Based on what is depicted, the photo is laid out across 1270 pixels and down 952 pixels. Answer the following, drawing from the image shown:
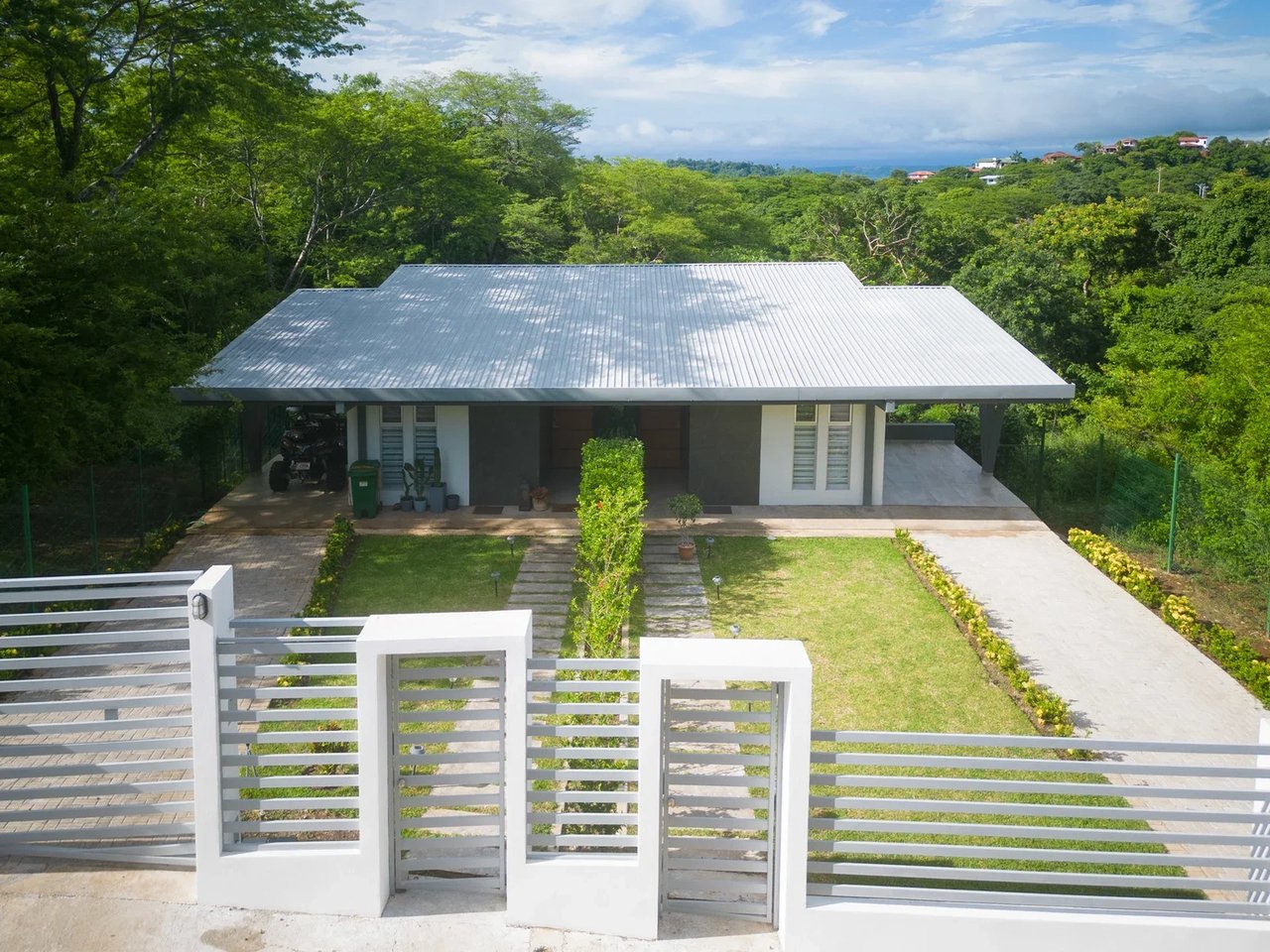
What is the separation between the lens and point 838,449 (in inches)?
718

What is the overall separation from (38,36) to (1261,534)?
59.7ft

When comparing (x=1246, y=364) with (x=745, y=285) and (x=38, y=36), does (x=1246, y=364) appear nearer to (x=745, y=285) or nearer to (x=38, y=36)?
(x=745, y=285)

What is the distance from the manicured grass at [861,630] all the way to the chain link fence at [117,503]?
803 cm

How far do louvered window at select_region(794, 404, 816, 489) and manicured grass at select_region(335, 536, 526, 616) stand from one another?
16.3 feet

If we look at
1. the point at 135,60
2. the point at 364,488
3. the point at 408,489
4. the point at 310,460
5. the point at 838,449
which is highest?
the point at 135,60

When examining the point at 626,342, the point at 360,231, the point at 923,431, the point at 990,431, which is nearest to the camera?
the point at 626,342

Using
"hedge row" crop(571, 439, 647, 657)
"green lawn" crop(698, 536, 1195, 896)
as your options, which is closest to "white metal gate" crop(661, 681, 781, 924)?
"green lawn" crop(698, 536, 1195, 896)

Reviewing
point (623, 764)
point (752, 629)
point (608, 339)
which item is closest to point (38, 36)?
point (608, 339)

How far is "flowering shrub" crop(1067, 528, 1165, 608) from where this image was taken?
46.6ft

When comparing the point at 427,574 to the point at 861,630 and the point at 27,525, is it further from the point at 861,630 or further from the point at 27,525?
the point at 861,630

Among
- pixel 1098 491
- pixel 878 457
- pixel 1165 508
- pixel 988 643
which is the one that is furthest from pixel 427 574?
pixel 1098 491

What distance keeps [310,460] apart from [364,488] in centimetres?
207

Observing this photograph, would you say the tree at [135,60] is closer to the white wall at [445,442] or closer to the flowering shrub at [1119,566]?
the white wall at [445,442]

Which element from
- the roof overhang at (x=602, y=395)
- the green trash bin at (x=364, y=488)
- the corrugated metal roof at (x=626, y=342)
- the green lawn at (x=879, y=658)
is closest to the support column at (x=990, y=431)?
the corrugated metal roof at (x=626, y=342)
